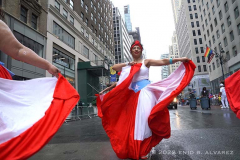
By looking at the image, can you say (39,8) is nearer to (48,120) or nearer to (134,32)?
(48,120)

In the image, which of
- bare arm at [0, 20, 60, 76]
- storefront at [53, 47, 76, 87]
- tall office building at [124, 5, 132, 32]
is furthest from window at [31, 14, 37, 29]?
tall office building at [124, 5, 132, 32]

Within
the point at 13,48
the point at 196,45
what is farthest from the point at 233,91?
the point at 196,45

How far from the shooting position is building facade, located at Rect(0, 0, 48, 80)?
43.3ft

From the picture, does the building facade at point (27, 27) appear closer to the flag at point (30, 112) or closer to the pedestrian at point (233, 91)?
the flag at point (30, 112)

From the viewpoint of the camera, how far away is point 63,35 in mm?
20938

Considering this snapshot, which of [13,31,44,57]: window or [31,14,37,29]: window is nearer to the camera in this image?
[13,31,44,57]: window

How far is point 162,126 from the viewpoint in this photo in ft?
8.75

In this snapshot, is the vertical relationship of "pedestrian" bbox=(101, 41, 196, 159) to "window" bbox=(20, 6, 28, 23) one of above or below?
below

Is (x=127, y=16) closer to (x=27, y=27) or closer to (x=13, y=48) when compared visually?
(x=27, y=27)

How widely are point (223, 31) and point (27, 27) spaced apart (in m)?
32.2

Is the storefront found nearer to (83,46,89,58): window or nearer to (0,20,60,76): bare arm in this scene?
(83,46,89,58): window

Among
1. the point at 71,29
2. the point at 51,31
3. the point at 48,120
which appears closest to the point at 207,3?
the point at 71,29

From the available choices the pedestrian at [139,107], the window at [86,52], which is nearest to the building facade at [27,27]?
the window at [86,52]

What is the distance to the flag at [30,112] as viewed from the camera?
1.34 metres
